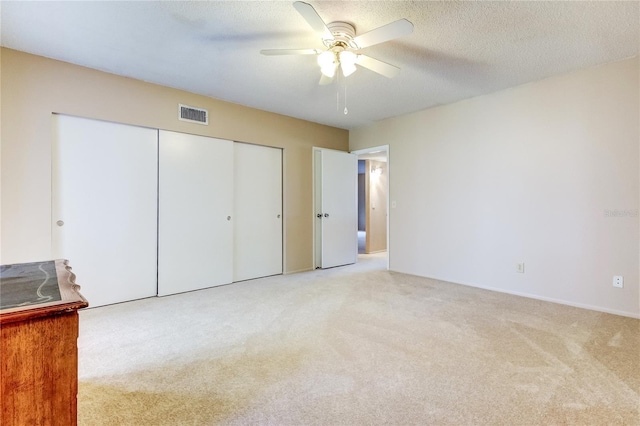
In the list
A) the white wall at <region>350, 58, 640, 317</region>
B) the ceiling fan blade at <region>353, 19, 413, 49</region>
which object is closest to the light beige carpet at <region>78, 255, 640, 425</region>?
the white wall at <region>350, 58, 640, 317</region>

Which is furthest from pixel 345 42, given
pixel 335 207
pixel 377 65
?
pixel 335 207

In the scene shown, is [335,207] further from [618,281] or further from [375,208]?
[618,281]

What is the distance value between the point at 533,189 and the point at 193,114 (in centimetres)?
404

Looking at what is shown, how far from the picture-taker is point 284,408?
1590 millimetres

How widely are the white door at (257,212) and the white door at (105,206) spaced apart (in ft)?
3.50

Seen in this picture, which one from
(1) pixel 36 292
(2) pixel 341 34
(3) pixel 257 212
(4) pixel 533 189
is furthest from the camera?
(3) pixel 257 212

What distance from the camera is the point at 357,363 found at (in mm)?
2031

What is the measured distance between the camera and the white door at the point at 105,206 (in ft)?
9.84

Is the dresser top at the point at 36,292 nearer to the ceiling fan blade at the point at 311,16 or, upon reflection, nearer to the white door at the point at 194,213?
the ceiling fan blade at the point at 311,16

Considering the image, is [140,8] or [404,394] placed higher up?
[140,8]

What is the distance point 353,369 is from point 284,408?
0.54 meters

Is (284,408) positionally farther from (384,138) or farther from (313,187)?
(384,138)

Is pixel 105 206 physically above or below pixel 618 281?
above

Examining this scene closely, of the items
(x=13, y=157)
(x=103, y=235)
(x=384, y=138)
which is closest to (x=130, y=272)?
(x=103, y=235)
